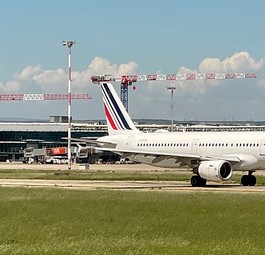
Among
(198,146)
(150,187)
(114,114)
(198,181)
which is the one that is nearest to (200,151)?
(198,146)

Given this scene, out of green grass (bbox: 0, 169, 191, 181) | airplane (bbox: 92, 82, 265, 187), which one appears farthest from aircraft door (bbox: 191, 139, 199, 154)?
green grass (bbox: 0, 169, 191, 181)

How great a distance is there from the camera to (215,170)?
1865 inches

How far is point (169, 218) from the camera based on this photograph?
26.2 m

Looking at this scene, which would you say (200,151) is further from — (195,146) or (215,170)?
(215,170)

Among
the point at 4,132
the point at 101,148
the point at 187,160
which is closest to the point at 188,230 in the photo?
the point at 187,160

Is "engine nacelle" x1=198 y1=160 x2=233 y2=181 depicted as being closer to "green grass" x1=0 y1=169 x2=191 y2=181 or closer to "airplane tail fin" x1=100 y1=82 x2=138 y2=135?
"green grass" x1=0 y1=169 x2=191 y2=181

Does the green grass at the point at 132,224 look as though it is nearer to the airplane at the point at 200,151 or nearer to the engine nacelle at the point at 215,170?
the engine nacelle at the point at 215,170

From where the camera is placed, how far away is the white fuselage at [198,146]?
4959cm

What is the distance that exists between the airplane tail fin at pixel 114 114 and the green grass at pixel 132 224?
80.0 feet

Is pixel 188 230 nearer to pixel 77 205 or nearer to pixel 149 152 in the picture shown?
pixel 77 205

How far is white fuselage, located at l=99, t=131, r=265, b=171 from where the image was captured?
163ft

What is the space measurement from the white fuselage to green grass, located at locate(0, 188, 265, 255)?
42.4ft

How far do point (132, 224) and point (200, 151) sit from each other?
2862 centimetres

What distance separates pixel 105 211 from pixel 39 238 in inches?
313
